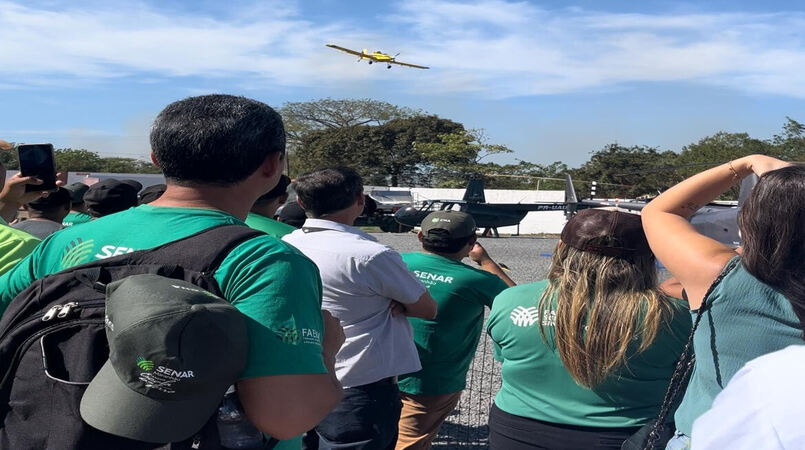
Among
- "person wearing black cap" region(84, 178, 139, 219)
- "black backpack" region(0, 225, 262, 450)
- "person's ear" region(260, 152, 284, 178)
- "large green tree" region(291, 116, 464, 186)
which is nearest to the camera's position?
"black backpack" region(0, 225, 262, 450)

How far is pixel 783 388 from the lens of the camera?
982 millimetres

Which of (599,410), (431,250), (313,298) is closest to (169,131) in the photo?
(313,298)

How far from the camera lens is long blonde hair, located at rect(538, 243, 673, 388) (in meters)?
2.54

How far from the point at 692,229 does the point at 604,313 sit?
56 centimetres

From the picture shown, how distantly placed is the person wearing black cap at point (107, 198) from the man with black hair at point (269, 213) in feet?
3.38

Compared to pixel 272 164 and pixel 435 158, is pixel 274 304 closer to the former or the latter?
pixel 272 164

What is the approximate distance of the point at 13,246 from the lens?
2832 millimetres

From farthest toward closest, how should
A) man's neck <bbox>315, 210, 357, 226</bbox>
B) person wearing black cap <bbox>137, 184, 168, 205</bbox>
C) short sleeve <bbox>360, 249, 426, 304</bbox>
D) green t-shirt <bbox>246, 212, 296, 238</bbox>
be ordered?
1. person wearing black cap <bbox>137, 184, 168, 205</bbox>
2. green t-shirt <bbox>246, 212, 296, 238</bbox>
3. man's neck <bbox>315, 210, 357, 226</bbox>
4. short sleeve <bbox>360, 249, 426, 304</bbox>

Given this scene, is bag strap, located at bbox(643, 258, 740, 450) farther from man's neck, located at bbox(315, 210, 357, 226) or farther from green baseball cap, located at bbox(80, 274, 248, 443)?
man's neck, located at bbox(315, 210, 357, 226)

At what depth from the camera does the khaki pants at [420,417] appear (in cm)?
373

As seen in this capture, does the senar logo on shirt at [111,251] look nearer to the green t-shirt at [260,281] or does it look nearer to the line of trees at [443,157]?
the green t-shirt at [260,281]

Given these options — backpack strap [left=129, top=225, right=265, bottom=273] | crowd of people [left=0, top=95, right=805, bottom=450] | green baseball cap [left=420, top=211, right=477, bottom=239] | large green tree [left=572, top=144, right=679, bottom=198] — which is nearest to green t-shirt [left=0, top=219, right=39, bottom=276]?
crowd of people [left=0, top=95, right=805, bottom=450]

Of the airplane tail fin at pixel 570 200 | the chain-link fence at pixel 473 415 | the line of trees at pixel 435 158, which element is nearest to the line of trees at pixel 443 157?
the line of trees at pixel 435 158

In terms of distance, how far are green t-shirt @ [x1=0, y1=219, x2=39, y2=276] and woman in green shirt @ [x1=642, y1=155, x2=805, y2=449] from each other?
236 cm
